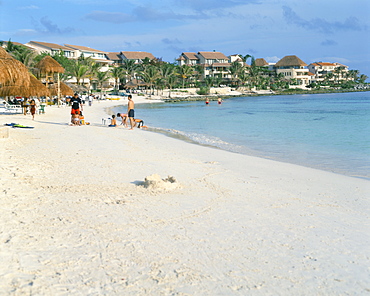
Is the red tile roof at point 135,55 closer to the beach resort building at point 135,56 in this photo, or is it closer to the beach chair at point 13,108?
the beach resort building at point 135,56

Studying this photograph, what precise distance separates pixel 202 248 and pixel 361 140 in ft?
51.9

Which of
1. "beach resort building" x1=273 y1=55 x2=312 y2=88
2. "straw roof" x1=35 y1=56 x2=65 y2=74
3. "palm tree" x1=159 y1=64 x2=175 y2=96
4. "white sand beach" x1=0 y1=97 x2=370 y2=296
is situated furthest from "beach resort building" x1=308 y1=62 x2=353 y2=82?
"white sand beach" x1=0 y1=97 x2=370 y2=296

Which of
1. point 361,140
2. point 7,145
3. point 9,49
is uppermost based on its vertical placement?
point 9,49

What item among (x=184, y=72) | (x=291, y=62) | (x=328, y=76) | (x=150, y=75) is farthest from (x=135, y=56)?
(x=328, y=76)

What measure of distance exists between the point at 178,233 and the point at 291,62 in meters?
118

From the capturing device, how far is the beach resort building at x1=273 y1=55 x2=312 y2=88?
11456 cm

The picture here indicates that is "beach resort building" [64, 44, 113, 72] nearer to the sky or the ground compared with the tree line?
nearer to the sky

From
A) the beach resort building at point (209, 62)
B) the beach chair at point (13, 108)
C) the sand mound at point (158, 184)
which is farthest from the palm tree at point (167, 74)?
the sand mound at point (158, 184)

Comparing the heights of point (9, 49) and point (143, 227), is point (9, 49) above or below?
above

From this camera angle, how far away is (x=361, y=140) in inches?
690

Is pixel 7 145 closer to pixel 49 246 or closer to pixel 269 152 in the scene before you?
pixel 49 246

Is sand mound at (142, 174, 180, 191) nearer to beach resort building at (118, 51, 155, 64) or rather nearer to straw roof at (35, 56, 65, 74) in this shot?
straw roof at (35, 56, 65, 74)

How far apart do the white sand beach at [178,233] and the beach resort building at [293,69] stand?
112872mm

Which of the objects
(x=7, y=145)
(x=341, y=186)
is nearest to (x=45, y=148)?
(x=7, y=145)
